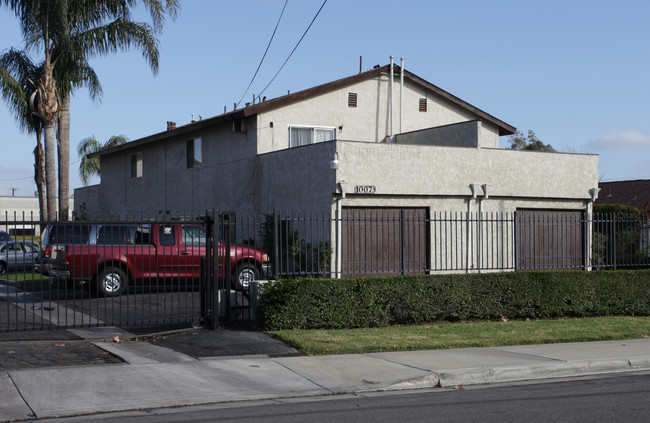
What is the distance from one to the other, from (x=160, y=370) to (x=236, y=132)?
15.1 meters

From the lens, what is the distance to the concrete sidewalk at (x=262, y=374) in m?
8.38

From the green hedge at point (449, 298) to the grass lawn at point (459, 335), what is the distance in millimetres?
278

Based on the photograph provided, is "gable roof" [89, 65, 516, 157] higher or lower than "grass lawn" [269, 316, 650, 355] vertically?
higher

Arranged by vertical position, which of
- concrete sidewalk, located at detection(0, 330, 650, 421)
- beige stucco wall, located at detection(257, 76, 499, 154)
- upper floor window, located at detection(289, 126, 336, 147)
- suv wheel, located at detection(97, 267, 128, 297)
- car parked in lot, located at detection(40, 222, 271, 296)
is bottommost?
concrete sidewalk, located at detection(0, 330, 650, 421)

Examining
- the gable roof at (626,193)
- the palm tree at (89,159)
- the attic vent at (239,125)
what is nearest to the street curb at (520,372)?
the attic vent at (239,125)

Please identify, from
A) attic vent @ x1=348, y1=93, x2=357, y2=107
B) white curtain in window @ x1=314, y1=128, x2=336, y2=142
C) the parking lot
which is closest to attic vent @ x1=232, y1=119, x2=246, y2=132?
white curtain in window @ x1=314, y1=128, x2=336, y2=142

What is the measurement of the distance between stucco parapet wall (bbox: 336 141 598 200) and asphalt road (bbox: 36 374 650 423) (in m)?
10.8

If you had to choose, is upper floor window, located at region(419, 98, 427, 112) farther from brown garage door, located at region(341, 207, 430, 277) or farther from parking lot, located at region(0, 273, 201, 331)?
parking lot, located at region(0, 273, 201, 331)

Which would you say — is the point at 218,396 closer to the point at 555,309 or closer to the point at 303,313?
the point at 303,313

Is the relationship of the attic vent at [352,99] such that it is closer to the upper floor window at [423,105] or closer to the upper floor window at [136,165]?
the upper floor window at [423,105]

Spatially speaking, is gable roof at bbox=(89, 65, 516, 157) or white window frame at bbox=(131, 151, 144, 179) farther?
white window frame at bbox=(131, 151, 144, 179)

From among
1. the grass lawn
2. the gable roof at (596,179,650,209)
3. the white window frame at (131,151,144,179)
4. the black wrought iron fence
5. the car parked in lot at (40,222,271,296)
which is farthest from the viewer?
the gable roof at (596,179,650,209)

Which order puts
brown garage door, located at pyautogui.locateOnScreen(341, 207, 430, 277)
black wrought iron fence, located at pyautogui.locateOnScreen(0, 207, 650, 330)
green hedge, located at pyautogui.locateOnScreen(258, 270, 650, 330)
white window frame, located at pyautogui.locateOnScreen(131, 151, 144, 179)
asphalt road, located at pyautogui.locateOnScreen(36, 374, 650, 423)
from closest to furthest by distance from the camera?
asphalt road, located at pyautogui.locateOnScreen(36, 374, 650, 423) < green hedge, located at pyautogui.locateOnScreen(258, 270, 650, 330) < black wrought iron fence, located at pyautogui.locateOnScreen(0, 207, 650, 330) < brown garage door, located at pyautogui.locateOnScreen(341, 207, 430, 277) < white window frame, located at pyautogui.locateOnScreen(131, 151, 144, 179)

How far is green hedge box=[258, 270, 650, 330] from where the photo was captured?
13258 millimetres
